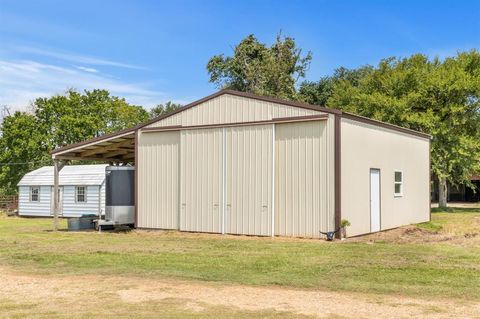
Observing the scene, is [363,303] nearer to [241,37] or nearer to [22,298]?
Answer: [22,298]

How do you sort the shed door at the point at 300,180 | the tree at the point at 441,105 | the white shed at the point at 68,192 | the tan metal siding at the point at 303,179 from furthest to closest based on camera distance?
the tree at the point at 441,105 → the white shed at the point at 68,192 → the shed door at the point at 300,180 → the tan metal siding at the point at 303,179

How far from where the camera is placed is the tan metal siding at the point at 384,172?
15.8 metres

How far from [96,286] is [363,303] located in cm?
420

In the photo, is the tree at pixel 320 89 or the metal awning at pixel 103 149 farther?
the tree at pixel 320 89

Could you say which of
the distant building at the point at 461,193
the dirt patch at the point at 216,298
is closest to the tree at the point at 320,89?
the distant building at the point at 461,193

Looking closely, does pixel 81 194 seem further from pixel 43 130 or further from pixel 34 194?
pixel 43 130

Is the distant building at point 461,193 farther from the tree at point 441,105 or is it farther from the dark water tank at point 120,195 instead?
the dark water tank at point 120,195

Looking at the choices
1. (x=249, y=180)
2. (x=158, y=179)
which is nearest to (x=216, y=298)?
(x=249, y=180)

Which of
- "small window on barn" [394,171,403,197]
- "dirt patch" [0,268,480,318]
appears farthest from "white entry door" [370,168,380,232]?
"dirt patch" [0,268,480,318]

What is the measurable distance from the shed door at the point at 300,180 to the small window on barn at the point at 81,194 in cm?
1682

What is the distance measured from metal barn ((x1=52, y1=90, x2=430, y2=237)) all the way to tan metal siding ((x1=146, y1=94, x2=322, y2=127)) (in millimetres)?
32

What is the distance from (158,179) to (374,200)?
Answer: 7448 millimetres

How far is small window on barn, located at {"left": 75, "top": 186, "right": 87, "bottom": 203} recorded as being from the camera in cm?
2993

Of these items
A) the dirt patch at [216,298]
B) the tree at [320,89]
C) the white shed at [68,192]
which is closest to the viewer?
the dirt patch at [216,298]
